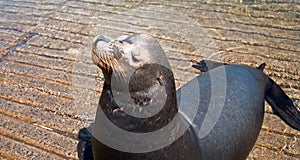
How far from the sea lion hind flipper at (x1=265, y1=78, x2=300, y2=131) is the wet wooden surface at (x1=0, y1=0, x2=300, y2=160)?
133 millimetres

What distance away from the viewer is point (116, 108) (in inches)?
51.4

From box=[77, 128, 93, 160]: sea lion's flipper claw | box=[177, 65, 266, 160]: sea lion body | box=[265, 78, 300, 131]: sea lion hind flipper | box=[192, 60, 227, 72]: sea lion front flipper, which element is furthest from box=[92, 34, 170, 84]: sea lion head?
box=[192, 60, 227, 72]: sea lion front flipper

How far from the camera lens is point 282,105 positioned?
7.16 ft

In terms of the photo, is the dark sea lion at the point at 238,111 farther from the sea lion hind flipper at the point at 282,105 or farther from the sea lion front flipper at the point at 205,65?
the sea lion front flipper at the point at 205,65

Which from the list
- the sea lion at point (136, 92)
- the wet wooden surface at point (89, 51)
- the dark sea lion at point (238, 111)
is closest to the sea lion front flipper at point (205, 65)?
the wet wooden surface at point (89, 51)

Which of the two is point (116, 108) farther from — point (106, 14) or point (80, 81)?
point (106, 14)

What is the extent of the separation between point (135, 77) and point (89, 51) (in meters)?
2.15

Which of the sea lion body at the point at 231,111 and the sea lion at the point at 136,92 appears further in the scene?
the sea lion body at the point at 231,111

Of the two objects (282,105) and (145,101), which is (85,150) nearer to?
(145,101)

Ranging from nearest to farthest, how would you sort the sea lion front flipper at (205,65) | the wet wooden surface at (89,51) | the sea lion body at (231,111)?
the sea lion body at (231,111) → the wet wooden surface at (89,51) → the sea lion front flipper at (205,65)

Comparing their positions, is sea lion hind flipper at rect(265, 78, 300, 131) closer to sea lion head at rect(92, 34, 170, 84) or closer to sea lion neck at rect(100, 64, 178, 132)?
sea lion neck at rect(100, 64, 178, 132)

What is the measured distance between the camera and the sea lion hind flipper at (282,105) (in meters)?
2.16

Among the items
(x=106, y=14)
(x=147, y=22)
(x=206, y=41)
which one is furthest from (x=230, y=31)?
(x=106, y=14)

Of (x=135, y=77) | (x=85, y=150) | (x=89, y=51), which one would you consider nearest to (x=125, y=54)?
(x=135, y=77)
